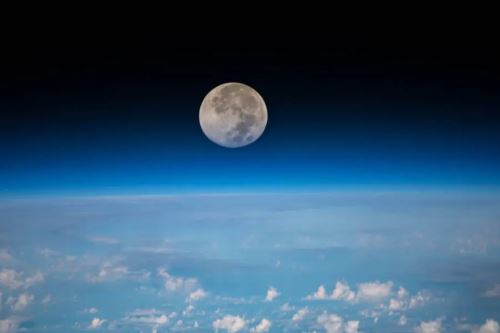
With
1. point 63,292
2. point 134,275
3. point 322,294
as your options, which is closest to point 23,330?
point 134,275

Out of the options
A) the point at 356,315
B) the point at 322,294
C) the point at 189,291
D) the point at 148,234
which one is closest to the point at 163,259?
the point at 148,234

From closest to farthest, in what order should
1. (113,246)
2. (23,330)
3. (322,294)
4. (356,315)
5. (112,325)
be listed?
1. (23,330)
2. (113,246)
3. (356,315)
4. (322,294)
5. (112,325)

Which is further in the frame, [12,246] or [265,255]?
[265,255]

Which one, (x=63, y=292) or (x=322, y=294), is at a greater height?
(x=322, y=294)

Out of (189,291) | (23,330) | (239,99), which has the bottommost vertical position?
(23,330)

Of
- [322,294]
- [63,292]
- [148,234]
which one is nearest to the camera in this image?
[148,234]

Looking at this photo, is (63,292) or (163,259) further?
(63,292)

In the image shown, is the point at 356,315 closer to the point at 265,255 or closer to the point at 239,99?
the point at 265,255

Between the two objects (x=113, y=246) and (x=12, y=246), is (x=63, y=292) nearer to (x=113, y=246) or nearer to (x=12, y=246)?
(x=113, y=246)

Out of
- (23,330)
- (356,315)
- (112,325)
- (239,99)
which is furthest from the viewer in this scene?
(112,325)
